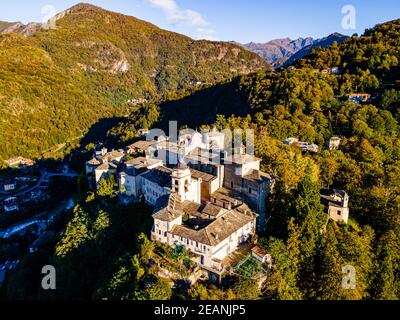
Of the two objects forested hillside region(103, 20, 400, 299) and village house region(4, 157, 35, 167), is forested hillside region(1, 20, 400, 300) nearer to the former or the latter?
forested hillside region(103, 20, 400, 299)

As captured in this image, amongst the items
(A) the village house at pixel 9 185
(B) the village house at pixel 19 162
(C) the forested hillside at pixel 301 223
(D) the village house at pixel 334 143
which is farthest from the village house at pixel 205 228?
(B) the village house at pixel 19 162

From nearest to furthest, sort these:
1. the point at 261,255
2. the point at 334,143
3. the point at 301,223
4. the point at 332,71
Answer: the point at 261,255 → the point at 301,223 → the point at 334,143 → the point at 332,71

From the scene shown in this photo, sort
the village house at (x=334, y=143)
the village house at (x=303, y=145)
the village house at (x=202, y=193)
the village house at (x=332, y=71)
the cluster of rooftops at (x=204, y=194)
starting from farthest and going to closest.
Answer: the village house at (x=332, y=71)
the village house at (x=334, y=143)
the village house at (x=303, y=145)
the cluster of rooftops at (x=204, y=194)
the village house at (x=202, y=193)

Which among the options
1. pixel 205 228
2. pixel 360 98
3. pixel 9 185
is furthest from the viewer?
pixel 9 185

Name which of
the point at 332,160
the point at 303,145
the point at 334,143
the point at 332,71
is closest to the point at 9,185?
the point at 303,145

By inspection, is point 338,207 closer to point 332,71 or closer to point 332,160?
point 332,160

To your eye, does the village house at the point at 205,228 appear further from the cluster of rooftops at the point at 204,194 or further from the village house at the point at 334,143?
the village house at the point at 334,143

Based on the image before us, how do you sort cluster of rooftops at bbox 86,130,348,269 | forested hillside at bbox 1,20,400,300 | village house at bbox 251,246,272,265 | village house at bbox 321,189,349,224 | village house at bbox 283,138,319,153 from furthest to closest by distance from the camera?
1. village house at bbox 283,138,319,153
2. village house at bbox 321,189,349,224
3. cluster of rooftops at bbox 86,130,348,269
4. forested hillside at bbox 1,20,400,300
5. village house at bbox 251,246,272,265

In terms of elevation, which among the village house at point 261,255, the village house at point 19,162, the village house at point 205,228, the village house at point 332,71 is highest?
the village house at point 332,71

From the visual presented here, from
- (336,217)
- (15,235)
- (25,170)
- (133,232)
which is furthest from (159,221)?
(25,170)

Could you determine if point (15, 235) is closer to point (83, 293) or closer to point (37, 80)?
point (83, 293)

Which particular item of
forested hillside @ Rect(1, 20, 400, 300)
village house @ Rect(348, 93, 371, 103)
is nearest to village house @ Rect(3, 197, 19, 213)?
forested hillside @ Rect(1, 20, 400, 300)
